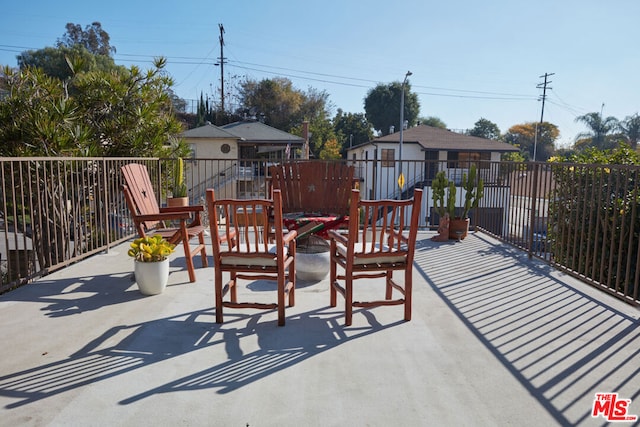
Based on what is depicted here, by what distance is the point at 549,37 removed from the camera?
43.1ft

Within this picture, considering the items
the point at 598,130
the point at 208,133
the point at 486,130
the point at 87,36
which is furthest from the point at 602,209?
the point at 598,130

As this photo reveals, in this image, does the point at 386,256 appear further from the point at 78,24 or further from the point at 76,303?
the point at 78,24

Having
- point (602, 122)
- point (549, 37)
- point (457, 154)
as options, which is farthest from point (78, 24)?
point (602, 122)

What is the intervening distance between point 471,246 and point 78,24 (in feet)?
135

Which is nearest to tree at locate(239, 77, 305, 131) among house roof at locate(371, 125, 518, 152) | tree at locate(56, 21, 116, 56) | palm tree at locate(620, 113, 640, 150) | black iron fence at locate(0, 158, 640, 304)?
tree at locate(56, 21, 116, 56)

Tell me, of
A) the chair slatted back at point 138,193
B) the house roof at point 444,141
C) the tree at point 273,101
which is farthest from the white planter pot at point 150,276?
the tree at point 273,101

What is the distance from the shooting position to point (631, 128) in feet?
179

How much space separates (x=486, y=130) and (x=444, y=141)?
34.0 metres

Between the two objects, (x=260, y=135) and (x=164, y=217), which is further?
(x=260, y=135)

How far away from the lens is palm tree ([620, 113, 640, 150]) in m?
53.8

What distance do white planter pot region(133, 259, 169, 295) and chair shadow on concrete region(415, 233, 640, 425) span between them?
2.30 metres
